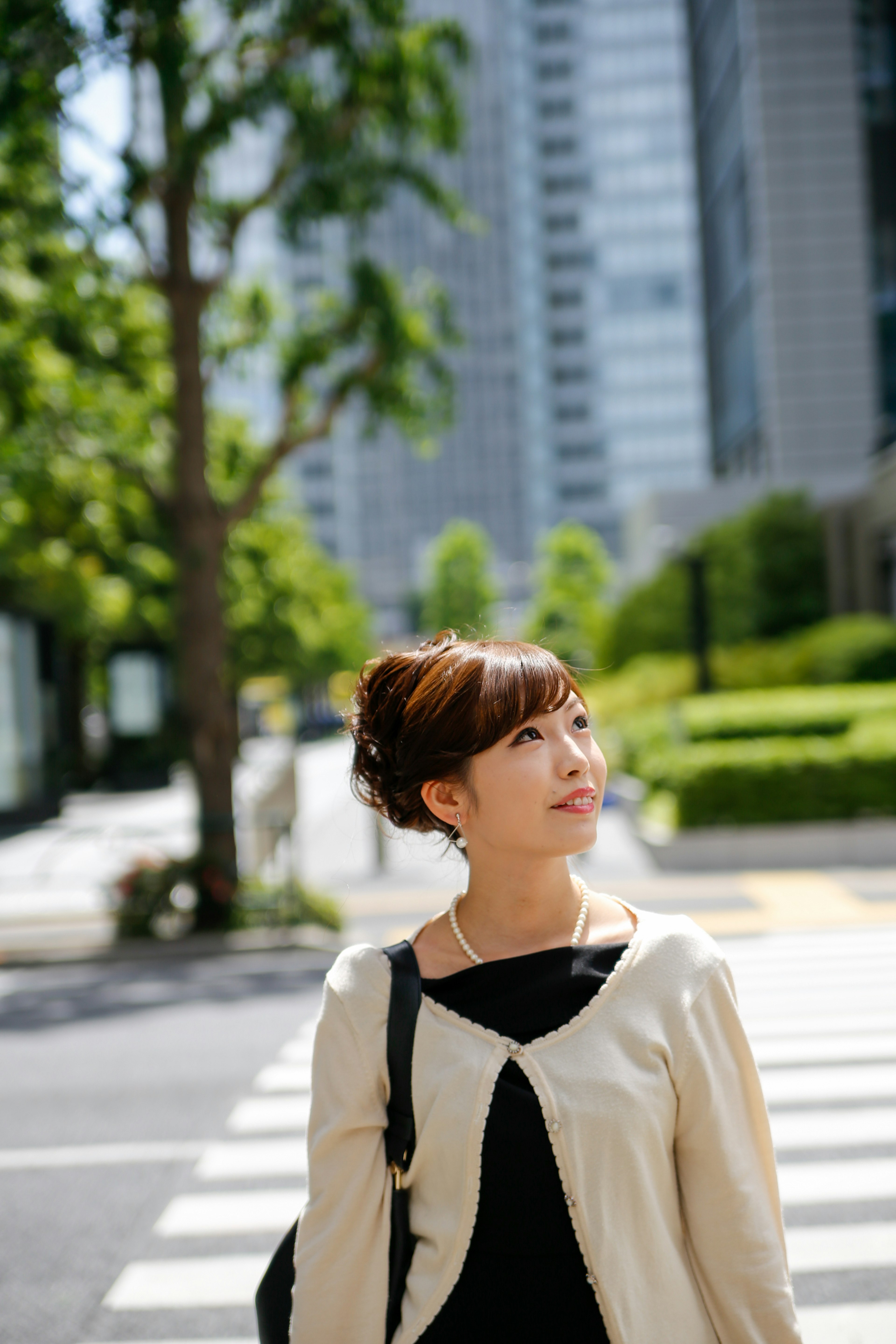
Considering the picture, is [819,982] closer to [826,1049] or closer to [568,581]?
[826,1049]

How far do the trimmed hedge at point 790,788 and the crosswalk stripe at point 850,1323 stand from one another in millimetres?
10548

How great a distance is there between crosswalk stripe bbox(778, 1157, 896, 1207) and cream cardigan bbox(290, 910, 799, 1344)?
3.16 metres

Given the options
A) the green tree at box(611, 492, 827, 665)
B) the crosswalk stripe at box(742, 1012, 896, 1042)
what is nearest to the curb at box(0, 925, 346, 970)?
the crosswalk stripe at box(742, 1012, 896, 1042)

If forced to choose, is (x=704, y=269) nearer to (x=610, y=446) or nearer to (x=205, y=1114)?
(x=205, y=1114)

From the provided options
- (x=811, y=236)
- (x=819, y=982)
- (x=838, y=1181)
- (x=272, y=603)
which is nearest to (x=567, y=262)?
(x=811, y=236)

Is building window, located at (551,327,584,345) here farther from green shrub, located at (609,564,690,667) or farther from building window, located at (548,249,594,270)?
green shrub, located at (609,564,690,667)

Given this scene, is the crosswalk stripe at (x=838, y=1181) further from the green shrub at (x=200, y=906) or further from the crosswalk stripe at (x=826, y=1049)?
the green shrub at (x=200, y=906)

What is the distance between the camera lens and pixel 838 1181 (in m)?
4.97

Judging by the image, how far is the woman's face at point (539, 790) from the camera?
74.9 inches

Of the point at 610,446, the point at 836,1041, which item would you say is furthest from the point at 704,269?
the point at 610,446

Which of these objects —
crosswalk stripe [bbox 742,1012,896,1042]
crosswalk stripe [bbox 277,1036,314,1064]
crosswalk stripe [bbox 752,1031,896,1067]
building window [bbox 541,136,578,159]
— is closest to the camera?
crosswalk stripe [bbox 752,1031,896,1067]

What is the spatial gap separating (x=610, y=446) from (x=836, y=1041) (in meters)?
120

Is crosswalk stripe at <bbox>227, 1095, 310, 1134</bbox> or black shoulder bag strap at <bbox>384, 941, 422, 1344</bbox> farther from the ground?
black shoulder bag strap at <bbox>384, 941, 422, 1344</bbox>

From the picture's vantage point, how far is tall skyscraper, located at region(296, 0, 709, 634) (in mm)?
119625
